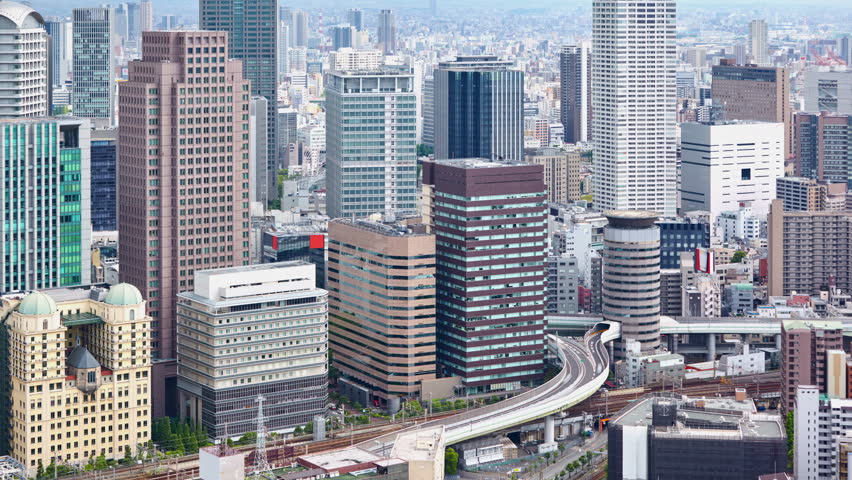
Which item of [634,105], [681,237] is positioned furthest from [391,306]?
[634,105]

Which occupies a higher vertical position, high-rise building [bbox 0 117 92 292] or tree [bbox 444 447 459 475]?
high-rise building [bbox 0 117 92 292]

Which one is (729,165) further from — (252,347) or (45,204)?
(45,204)

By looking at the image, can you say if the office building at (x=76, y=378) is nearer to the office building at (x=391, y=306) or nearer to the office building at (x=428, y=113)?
the office building at (x=391, y=306)

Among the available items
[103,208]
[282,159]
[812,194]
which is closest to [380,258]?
[103,208]

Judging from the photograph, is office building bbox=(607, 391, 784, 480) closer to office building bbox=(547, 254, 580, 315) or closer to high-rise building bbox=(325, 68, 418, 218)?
office building bbox=(547, 254, 580, 315)

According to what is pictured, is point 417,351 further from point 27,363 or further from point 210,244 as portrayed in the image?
point 27,363

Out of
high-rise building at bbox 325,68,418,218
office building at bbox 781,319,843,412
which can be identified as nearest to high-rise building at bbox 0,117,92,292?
office building at bbox 781,319,843,412
